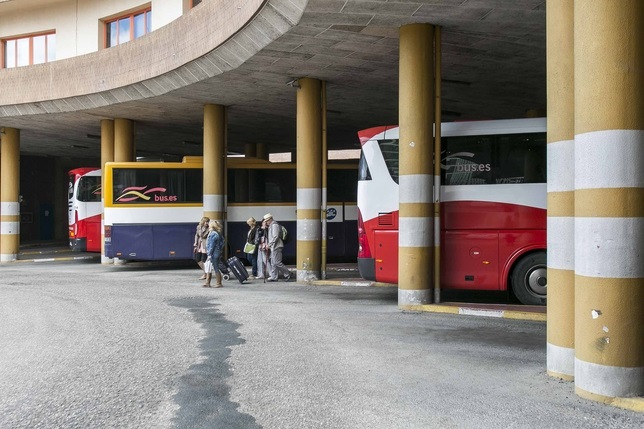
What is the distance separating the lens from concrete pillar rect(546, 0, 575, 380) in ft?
23.3

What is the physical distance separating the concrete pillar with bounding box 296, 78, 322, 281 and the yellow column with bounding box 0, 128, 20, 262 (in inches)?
617

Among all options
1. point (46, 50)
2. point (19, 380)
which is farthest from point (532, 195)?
point (46, 50)

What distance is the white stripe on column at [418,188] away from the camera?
1273cm

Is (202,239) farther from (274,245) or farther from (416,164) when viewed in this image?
(416,164)

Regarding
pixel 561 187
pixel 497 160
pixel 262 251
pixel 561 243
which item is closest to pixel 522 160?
pixel 497 160

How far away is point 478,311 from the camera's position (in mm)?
11898

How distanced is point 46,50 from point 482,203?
66.6ft

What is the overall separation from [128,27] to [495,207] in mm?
16730

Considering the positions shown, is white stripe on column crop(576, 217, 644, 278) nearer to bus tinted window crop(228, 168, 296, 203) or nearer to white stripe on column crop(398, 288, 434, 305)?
white stripe on column crop(398, 288, 434, 305)

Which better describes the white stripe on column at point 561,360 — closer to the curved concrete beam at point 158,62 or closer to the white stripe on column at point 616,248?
the white stripe on column at point 616,248

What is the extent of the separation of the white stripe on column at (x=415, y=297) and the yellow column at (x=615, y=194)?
6512 mm

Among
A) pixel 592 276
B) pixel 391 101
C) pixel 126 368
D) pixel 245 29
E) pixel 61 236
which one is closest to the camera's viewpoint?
pixel 592 276

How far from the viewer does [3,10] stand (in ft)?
89.6

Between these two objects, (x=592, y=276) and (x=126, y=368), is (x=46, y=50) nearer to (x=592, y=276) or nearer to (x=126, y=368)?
(x=126, y=368)
